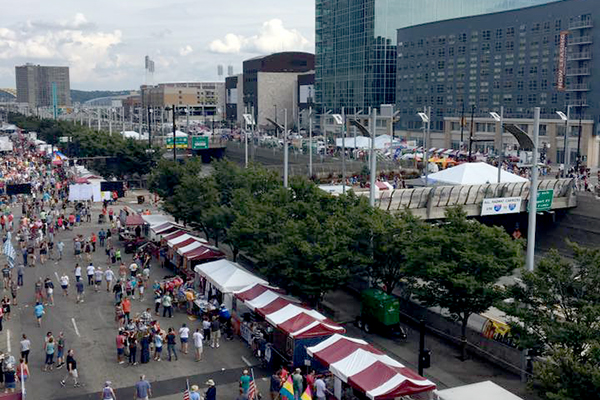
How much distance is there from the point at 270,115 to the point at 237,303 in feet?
499

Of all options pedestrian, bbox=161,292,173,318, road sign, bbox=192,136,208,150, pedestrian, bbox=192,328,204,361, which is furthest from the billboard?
pedestrian, bbox=192,328,204,361

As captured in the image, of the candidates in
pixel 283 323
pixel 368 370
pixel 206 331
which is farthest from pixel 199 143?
pixel 368 370

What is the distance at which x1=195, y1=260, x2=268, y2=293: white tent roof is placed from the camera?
2733 centimetres

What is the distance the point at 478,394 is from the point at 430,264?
779 cm

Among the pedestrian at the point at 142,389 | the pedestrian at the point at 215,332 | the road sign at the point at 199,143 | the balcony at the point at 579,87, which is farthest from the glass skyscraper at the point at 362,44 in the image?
the pedestrian at the point at 142,389

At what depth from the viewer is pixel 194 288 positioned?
31.6 meters

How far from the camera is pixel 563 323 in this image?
1722 centimetres

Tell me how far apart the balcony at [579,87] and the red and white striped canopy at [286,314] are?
7141cm

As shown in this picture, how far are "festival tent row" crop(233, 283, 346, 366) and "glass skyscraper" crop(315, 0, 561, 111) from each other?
104 meters

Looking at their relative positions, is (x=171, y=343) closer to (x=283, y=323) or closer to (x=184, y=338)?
(x=184, y=338)

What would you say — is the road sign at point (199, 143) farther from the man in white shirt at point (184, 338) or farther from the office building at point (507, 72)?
the man in white shirt at point (184, 338)

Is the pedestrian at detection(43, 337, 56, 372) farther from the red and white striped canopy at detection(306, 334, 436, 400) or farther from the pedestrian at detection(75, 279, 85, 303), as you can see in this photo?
the red and white striped canopy at detection(306, 334, 436, 400)

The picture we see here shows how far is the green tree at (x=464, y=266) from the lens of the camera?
75.3 feet

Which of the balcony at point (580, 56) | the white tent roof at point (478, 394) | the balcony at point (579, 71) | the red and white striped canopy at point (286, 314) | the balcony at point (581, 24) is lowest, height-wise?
the red and white striped canopy at point (286, 314)
